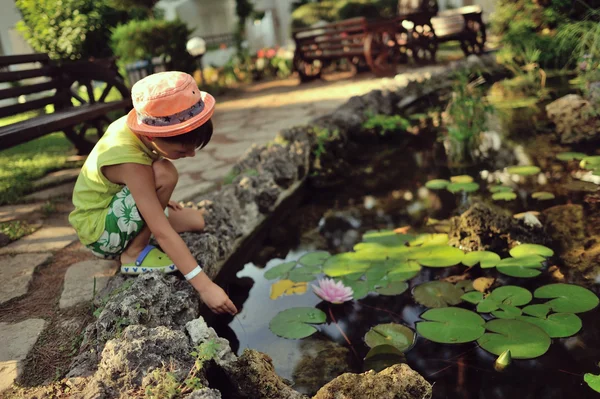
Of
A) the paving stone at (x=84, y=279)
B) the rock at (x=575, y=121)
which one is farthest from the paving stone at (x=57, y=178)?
the rock at (x=575, y=121)

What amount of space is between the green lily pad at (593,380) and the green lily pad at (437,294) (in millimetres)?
578

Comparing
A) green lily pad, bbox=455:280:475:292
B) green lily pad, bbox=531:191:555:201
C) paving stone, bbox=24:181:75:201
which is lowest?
green lily pad, bbox=531:191:555:201

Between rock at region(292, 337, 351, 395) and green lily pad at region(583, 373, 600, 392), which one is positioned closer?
green lily pad at region(583, 373, 600, 392)

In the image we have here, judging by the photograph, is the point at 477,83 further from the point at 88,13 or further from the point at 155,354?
the point at 155,354

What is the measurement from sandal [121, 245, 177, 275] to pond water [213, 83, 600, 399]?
35 cm

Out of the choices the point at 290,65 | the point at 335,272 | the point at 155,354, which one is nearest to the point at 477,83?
the point at 290,65

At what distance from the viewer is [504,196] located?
3.00 m

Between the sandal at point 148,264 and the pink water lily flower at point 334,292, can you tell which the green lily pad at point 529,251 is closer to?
the pink water lily flower at point 334,292

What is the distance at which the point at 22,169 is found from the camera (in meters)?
4.12

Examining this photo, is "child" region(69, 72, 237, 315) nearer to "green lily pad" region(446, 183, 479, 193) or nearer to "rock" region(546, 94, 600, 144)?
"green lily pad" region(446, 183, 479, 193)

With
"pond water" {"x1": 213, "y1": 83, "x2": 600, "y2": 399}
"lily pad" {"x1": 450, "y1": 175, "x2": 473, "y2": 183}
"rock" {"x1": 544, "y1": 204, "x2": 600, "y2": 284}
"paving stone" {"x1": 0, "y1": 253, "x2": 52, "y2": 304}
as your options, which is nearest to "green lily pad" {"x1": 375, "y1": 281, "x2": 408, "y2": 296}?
"pond water" {"x1": 213, "y1": 83, "x2": 600, "y2": 399}

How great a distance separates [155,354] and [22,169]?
3292 millimetres

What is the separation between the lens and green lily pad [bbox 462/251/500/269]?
229 centimetres

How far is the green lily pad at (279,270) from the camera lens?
2490 mm
